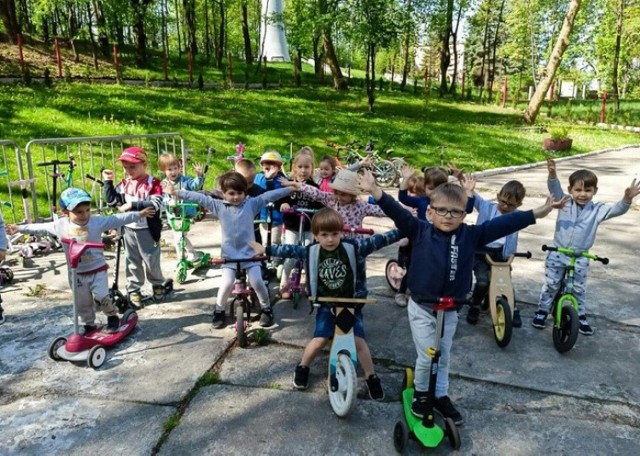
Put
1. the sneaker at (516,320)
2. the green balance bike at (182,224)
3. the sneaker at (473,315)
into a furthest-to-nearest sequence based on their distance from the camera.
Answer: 1. the green balance bike at (182,224)
2. the sneaker at (473,315)
3. the sneaker at (516,320)

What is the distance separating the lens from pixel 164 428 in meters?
3.52

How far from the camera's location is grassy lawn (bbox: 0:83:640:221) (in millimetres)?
14055

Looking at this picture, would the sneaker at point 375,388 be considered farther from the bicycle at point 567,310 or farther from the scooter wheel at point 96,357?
the scooter wheel at point 96,357

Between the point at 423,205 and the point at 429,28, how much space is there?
→ 3252cm

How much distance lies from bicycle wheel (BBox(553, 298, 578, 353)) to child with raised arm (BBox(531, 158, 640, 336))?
373 millimetres

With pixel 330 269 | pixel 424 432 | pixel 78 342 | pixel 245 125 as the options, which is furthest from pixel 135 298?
pixel 245 125

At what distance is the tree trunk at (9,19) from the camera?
25812mm

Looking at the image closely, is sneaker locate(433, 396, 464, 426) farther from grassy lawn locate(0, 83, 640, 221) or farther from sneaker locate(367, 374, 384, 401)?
grassy lawn locate(0, 83, 640, 221)

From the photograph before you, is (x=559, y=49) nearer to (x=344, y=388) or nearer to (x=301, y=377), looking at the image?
(x=301, y=377)

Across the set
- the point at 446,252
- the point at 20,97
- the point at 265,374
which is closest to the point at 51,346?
the point at 265,374

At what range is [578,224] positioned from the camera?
4863 millimetres

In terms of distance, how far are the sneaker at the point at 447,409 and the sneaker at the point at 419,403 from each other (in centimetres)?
13

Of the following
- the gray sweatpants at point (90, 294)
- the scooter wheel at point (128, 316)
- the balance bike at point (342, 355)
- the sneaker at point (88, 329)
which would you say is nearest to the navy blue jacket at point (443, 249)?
the balance bike at point (342, 355)

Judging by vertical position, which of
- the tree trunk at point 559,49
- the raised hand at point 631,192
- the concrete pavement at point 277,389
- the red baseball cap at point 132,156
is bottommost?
the concrete pavement at point 277,389
